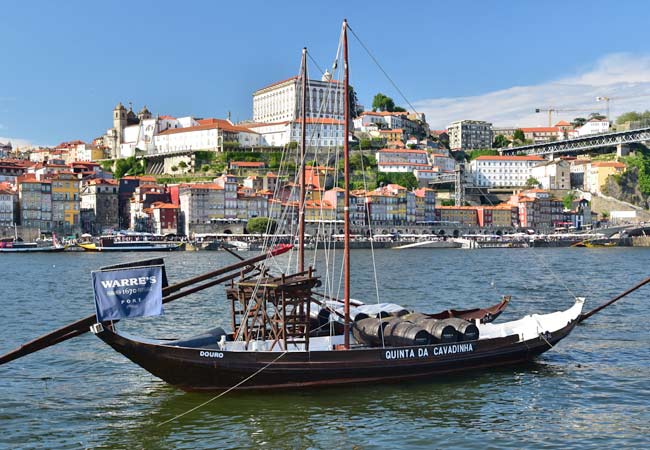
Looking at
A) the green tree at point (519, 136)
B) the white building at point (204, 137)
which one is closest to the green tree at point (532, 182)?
the green tree at point (519, 136)

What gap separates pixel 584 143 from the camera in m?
147

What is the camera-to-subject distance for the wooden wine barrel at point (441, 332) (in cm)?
1775

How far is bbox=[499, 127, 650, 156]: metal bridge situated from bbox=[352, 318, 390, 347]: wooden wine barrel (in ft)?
430

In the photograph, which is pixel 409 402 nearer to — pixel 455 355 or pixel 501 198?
pixel 455 355

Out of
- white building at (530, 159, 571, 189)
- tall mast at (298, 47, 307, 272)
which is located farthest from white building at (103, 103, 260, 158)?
tall mast at (298, 47, 307, 272)

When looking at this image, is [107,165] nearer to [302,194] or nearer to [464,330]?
[302,194]

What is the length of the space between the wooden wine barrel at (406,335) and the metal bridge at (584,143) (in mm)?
131476

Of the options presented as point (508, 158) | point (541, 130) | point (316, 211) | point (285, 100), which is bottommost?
point (316, 211)

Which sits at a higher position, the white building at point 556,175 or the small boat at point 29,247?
the white building at point 556,175

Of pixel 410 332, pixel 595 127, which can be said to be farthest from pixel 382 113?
pixel 410 332

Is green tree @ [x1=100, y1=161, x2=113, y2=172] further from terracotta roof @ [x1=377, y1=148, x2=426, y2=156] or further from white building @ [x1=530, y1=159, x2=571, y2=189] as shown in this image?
white building @ [x1=530, y1=159, x2=571, y2=189]

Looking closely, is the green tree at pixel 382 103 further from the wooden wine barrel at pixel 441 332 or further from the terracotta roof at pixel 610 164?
the wooden wine barrel at pixel 441 332

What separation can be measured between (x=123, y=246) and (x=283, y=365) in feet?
259

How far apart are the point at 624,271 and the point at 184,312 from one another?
3625cm
